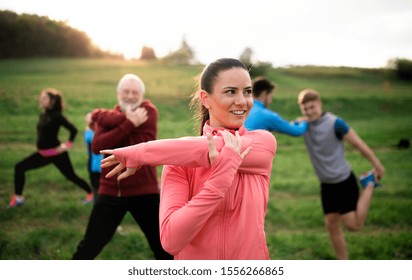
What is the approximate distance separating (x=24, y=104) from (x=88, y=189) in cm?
496

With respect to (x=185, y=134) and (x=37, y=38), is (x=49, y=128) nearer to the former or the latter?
(x=37, y=38)

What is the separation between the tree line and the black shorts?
3804 millimetres

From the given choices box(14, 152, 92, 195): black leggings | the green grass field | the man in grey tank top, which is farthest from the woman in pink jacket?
box(14, 152, 92, 195): black leggings

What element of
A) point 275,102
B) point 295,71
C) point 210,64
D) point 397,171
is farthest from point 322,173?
point 295,71

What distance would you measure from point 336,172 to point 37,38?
206 inches

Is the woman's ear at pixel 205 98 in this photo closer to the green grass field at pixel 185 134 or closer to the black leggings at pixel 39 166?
the green grass field at pixel 185 134

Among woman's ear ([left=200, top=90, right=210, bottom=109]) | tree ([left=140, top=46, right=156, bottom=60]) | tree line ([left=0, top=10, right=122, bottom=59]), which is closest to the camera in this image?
woman's ear ([left=200, top=90, right=210, bottom=109])

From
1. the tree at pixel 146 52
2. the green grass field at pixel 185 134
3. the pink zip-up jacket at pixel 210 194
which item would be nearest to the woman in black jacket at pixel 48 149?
the green grass field at pixel 185 134

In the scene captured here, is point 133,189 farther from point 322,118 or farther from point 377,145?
point 377,145

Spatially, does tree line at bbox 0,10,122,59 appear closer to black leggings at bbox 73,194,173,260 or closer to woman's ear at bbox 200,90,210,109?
black leggings at bbox 73,194,173,260

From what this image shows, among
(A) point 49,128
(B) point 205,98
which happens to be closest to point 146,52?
(A) point 49,128

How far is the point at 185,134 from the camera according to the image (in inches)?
457

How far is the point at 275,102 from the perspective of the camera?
17844 millimetres

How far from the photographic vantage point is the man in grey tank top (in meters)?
4.80
